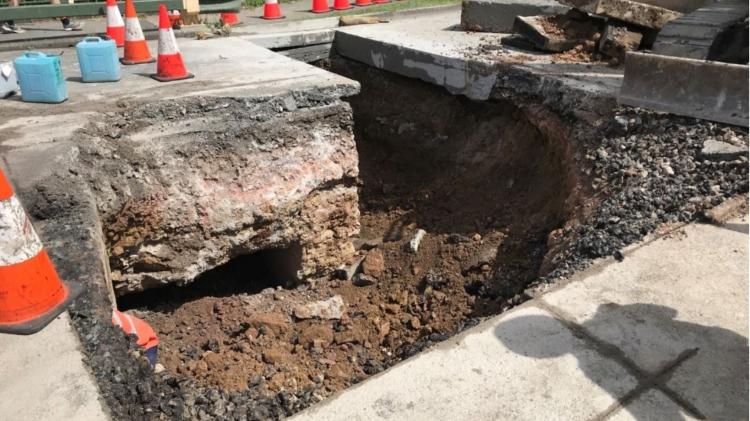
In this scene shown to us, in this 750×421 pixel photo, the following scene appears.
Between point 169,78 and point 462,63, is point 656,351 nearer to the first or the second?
point 462,63

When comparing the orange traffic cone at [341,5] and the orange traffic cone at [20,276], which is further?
the orange traffic cone at [341,5]

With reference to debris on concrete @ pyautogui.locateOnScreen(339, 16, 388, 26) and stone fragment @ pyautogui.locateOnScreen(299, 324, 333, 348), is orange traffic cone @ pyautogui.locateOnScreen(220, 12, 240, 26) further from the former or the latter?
stone fragment @ pyautogui.locateOnScreen(299, 324, 333, 348)

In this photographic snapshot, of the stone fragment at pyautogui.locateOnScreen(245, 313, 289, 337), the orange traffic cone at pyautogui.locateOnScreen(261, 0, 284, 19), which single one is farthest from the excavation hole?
the orange traffic cone at pyautogui.locateOnScreen(261, 0, 284, 19)

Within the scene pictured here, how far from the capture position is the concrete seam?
1.84m

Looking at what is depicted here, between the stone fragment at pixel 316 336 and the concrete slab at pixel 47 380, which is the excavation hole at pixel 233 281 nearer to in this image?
the stone fragment at pixel 316 336

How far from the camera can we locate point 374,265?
14.8ft

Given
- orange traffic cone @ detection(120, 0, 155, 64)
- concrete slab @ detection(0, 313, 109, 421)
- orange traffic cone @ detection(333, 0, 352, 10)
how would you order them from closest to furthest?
1. concrete slab @ detection(0, 313, 109, 421)
2. orange traffic cone @ detection(120, 0, 155, 64)
3. orange traffic cone @ detection(333, 0, 352, 10)

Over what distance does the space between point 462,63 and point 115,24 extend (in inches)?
131

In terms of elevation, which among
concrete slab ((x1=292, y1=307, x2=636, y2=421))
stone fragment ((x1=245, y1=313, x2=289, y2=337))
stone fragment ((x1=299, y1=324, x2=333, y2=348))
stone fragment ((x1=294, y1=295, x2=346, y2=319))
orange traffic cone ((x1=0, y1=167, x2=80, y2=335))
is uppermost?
orange traffic cone ((x1=0, y1=167, x2=80, y2=335))

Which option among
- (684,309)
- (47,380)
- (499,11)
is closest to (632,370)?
(684,309)

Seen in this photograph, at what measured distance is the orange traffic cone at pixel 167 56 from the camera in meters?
4.16

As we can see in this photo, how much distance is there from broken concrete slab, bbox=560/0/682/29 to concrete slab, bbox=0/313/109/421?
4562 millimetres

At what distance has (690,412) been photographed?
1817mm

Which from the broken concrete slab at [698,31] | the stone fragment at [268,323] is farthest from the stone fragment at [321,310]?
the broken concrete slab at [698,31]
